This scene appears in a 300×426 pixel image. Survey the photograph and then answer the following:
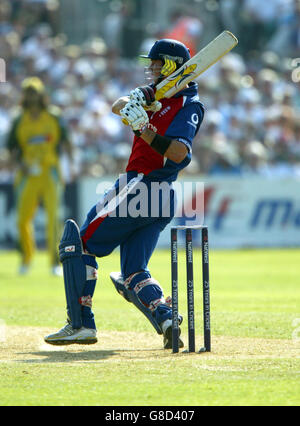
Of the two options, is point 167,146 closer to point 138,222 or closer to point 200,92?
point 138,222

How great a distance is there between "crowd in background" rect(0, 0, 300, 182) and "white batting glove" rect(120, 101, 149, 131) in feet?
36.7

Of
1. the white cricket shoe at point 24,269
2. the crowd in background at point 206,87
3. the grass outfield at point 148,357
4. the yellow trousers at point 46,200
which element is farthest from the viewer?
the crowd in background at point 206,87

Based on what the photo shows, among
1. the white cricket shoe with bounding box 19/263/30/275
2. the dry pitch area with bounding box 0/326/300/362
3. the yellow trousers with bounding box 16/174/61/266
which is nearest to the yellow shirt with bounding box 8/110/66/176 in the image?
the yellow trousers with bounding box 16/174/61/266

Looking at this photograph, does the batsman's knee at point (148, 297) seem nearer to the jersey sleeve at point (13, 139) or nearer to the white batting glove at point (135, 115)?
Result: the white batting glove at point (135, 115)

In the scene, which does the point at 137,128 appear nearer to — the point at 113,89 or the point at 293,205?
the point at 293,205

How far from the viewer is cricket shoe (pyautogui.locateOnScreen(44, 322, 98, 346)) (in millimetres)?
6902

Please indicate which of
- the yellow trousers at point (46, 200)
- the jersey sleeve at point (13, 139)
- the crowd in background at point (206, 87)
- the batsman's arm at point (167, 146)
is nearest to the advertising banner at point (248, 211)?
the crowd in background at point (206, 87)

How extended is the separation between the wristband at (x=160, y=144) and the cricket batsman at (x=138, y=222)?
A: 0.69ft

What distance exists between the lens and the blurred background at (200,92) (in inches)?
728

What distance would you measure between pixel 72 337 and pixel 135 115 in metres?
1.79

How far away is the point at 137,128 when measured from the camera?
644cm

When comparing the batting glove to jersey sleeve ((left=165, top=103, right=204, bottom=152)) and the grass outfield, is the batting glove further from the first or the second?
the grass outfield

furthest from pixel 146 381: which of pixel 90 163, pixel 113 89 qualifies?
pixel 113 89

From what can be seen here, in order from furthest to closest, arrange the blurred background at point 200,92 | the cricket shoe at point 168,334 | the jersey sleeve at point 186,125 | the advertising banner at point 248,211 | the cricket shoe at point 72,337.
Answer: the blurred background at point 200,92 → the advertising banner at point 248,211 → the cricket shoe at point 72,337 → the cricket shoe at point 168,334 → the jersey sleeve at point 186,125
